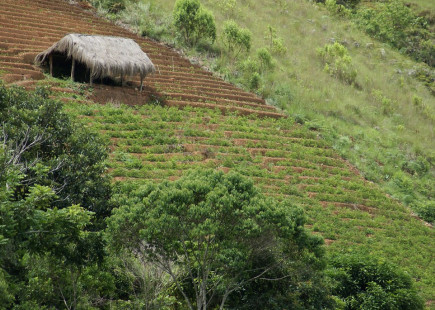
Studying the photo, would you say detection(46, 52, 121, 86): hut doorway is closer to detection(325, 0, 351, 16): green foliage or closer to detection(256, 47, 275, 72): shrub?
detection(256, 47, 275, 72): shrub

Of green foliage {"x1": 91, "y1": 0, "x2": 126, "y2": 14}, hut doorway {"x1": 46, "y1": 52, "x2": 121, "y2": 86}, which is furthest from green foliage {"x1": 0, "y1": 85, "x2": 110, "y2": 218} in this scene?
green foliage {"x1": 91, "y1": 0, "x2": 126, "y2": 14}

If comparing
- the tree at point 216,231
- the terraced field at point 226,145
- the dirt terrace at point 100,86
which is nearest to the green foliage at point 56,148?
the tree at point 216,231

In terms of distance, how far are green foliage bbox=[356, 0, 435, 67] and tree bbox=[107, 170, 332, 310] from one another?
33.8 metres

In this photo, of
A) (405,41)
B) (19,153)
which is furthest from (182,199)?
(405,41)

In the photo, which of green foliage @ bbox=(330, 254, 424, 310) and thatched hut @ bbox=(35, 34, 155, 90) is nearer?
green foliage @ bbox=(330, 254, 424, 310)

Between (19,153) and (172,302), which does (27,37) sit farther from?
(172,302)

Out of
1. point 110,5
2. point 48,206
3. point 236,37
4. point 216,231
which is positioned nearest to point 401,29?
point 236,37

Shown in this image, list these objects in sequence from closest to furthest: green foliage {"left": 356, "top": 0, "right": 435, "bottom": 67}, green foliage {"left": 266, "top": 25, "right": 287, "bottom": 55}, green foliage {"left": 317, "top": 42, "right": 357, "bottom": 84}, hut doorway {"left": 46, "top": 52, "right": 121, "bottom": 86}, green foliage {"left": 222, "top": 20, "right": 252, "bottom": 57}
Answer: hut doorway {"left": 46, "top": 52, "right": 121, "bottom": 86}
green foliage {"left": 222, "top": 20, "right": 252, "bottom": 57}
green foliage {"left": 266, "top": 25, "right": 287, "bottom": 55}
green foliage {"left": 317, "top": 42, "right": 357, "bottom": 84}
green foliage {"left": 356, "top": 0, "right": 435, "bottom": 67}

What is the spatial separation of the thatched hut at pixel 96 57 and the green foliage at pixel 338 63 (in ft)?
43.2

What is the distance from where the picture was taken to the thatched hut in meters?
18.7

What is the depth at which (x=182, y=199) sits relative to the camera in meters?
10.1

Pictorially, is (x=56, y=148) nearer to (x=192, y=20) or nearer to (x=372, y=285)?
(x=372, y=285)

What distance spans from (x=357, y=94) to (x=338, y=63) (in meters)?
2.27

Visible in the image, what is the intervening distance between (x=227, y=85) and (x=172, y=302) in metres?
14.3
